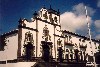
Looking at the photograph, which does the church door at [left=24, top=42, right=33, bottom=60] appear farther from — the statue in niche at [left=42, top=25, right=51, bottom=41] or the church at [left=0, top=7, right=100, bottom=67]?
the statue in niche at [left=42, top=25, right=51, bottom=41]

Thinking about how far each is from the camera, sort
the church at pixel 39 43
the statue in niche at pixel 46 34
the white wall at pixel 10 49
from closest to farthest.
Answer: the church at pixel 39 43, the white wall at pixel 10 49, the statue in niche at pixel 46 34

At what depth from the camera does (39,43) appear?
28734mm

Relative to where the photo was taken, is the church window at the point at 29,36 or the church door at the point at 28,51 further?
the church window at the point at 29,36

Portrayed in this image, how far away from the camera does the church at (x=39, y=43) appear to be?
A: 26.2 meters

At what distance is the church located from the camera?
26.2 meters

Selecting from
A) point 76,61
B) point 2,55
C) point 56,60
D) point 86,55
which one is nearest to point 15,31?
point 2,55

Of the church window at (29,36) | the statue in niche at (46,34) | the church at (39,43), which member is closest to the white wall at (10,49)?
the church at (39,43)

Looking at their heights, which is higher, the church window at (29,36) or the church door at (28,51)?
the church window at (29,36)

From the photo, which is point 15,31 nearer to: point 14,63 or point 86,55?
point 14,63

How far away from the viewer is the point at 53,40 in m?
31.8

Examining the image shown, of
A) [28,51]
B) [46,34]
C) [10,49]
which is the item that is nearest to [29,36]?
[28,51]

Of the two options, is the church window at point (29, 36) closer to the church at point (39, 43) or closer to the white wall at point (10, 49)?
the church at point (39, 43)

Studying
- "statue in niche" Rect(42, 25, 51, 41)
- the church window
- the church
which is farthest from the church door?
"statue in niche" Rect(42, 25, 51, 41)

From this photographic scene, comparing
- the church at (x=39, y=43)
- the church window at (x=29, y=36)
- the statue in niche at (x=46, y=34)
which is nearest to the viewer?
the church at (x=39, y=43)
